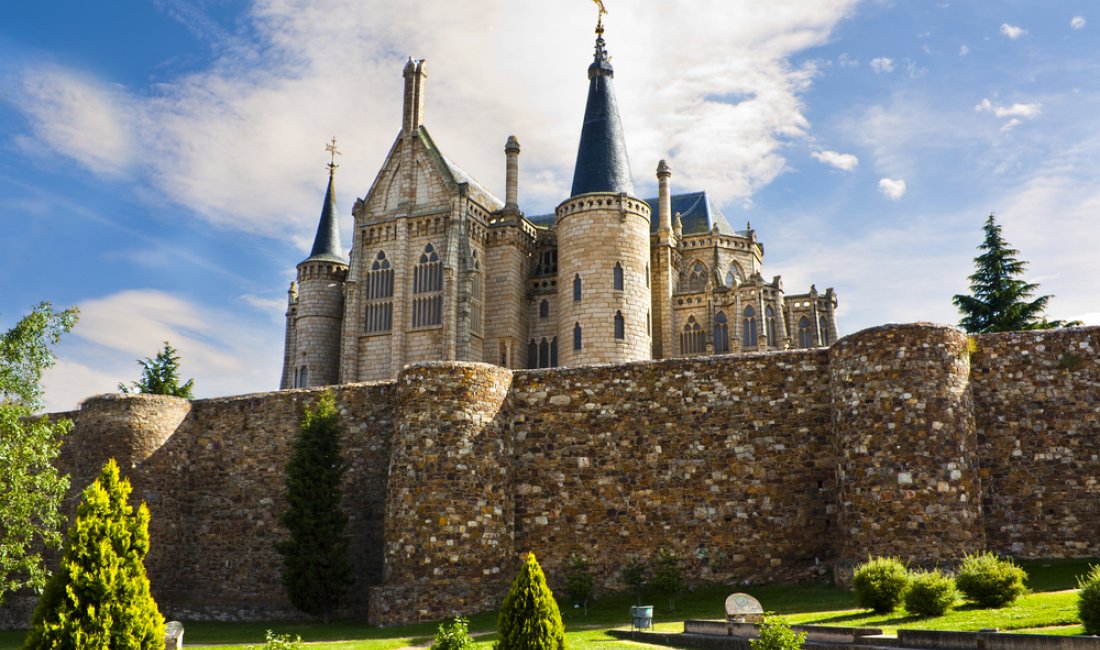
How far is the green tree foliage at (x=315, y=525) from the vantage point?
22.5 metres

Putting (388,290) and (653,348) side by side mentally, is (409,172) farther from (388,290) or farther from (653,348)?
(653,348)

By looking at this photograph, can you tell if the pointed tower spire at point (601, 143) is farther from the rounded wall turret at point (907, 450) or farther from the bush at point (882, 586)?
the bush at point (882, 586)

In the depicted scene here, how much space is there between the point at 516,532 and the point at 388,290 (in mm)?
33409

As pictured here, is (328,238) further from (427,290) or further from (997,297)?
(997,297)

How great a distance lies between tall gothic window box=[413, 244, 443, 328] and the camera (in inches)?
2058

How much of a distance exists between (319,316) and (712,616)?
42015 mm

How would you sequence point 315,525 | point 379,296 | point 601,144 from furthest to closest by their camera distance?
point 379,296 < point 601,144 < point 315,525

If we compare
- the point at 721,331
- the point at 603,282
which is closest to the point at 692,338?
the point at 721,331

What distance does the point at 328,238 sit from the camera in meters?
58.7

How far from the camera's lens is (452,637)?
1251cm

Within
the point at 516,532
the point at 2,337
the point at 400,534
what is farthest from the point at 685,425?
the point at 2,337

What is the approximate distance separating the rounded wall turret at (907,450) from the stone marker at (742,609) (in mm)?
3395

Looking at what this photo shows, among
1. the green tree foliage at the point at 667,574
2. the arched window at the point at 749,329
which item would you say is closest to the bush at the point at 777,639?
the green tree foliage at the point at 667,574

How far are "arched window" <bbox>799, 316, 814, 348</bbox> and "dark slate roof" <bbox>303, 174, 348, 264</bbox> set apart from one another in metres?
28.0
